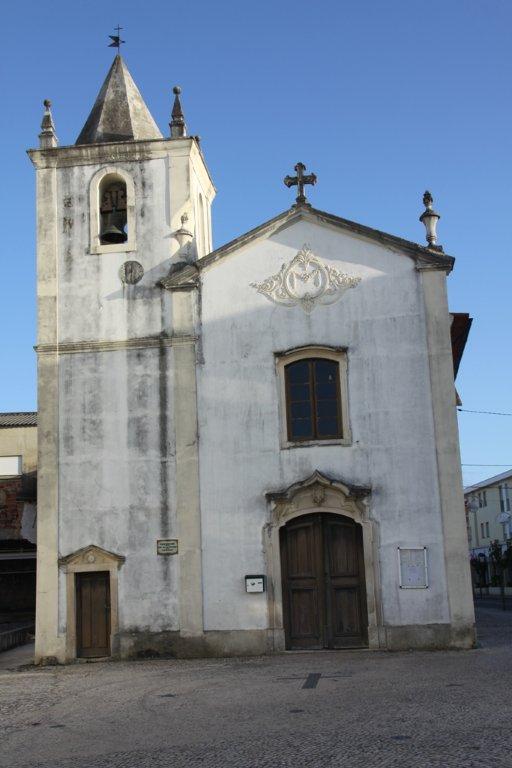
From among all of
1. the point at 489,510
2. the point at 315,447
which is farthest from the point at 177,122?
the point at 489,510

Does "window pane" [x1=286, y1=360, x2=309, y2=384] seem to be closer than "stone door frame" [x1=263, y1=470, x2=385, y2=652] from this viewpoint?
No

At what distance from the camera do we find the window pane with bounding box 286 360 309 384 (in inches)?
734

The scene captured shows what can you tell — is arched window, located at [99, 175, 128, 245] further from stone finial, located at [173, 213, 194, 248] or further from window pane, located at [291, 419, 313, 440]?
window pane, located at [291, 419, 313, 440]

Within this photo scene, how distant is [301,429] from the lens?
18.4 metres

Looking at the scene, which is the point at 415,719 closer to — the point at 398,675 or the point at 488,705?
the point at 488,705

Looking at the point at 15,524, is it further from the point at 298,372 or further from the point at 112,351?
the point at 298,372

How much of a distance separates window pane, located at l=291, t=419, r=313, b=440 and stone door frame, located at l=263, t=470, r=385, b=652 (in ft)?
2.83

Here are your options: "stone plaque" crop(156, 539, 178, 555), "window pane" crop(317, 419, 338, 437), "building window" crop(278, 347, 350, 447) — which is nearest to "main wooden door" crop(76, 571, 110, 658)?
"stone plaque" crop(156, 539, 178, 555)

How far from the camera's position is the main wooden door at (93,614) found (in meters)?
18.3

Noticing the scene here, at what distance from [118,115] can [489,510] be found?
58155mm

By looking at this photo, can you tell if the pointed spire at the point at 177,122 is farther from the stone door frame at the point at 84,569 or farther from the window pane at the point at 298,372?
the stone door frame at the point at 84,569

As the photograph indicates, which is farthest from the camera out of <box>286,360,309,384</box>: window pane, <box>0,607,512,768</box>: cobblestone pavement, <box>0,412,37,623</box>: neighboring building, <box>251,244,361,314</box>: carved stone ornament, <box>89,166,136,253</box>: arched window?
<box>0,412,37,623</box>: neighboring building

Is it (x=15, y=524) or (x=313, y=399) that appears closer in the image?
(x=313, y=399)

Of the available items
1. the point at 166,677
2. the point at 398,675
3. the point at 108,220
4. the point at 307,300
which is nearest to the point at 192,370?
the point at 307,300
